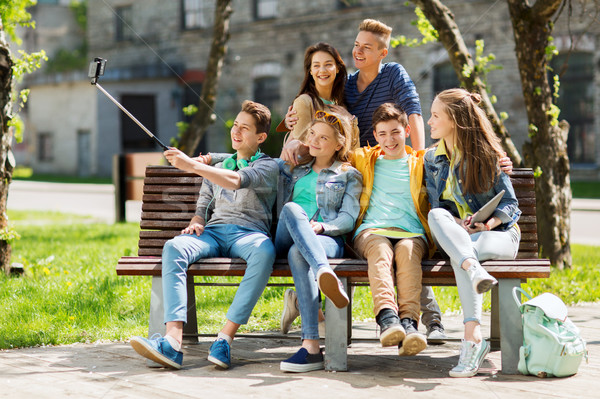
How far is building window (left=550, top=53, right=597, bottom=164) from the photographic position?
18.9 meters

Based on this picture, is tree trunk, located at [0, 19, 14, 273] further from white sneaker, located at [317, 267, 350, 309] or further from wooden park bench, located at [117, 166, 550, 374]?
white sneaker, located at [317, 267, 350, 309]

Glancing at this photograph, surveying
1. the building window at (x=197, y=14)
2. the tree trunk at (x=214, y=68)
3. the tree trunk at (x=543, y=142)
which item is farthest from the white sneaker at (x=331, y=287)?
the building window at (x=197, y=14)

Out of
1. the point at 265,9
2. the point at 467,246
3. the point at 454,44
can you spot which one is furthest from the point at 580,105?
the point at 467,246

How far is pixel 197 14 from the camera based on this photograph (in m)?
25.4

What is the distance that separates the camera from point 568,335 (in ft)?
11.7

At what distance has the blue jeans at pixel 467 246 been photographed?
363 centimetres

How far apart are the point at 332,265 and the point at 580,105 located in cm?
1682

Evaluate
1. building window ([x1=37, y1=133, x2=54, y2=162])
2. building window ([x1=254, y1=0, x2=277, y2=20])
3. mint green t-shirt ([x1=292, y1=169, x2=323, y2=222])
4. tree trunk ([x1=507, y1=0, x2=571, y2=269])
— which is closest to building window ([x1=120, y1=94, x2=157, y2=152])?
building window ([x1=254, y1=0, x2=277, y2=20])

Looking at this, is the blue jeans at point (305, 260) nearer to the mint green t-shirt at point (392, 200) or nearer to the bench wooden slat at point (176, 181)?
the mint green t-shirt at point (392, 200)

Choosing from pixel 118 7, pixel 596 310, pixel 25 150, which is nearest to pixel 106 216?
pixel 596 310

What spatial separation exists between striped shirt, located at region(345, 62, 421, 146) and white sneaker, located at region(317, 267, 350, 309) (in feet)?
3.85

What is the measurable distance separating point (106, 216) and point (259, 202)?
9908 millimetres

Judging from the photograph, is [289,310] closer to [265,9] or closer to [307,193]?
[307,193]

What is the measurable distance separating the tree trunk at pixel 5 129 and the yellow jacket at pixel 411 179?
3039 mm
